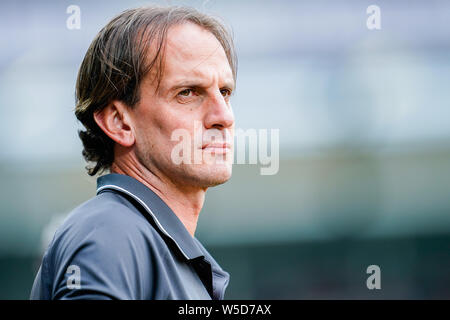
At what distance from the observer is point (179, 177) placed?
1.90 metres

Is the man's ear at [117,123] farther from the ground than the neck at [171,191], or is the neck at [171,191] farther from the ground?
the man's ear at [117,123]

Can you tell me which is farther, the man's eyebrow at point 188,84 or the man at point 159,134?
the man's eyebrow at point 188,84

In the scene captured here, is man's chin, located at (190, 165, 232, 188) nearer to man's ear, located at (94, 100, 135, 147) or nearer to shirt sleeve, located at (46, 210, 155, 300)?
man's ear, located at (94, 100, 135, 147)

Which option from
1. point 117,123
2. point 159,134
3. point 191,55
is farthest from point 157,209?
point 191,55

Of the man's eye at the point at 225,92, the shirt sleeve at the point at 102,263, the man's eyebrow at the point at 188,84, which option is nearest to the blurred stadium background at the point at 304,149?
the man's eye at the point at 225,92

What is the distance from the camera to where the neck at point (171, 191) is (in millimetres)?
1922

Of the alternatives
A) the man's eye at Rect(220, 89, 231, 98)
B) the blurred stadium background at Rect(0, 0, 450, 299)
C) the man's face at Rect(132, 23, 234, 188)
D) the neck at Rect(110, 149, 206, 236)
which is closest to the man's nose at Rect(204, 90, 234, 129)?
the man's face at Rect(132, 23, 234, 188)

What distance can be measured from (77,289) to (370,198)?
5.28 meters

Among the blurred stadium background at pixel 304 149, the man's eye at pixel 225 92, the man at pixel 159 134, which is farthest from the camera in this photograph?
the blurred stadium background at pixel 304 149

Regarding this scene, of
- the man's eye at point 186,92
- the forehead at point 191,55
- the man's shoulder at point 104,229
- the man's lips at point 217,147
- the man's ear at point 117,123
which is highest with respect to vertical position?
the forehead at point 191,55

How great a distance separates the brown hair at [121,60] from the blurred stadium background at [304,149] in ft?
11.3

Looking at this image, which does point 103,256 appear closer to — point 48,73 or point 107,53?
point 107,53

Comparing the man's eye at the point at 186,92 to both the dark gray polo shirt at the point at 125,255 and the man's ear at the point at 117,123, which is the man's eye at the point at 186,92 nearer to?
the man's ear at the point at 117,123

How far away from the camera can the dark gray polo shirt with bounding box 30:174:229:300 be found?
1.42 meters
